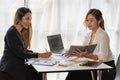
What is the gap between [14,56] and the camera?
265 cm

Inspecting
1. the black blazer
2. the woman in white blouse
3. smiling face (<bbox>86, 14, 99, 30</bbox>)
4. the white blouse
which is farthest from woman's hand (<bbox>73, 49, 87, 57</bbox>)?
the black blazer

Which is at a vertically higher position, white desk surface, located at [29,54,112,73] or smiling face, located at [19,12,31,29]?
smiling face, located at [19,12,31,29]

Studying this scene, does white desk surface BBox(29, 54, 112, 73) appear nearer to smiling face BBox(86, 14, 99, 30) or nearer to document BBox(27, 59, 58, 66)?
document BBox(27, 59, 58, 66)

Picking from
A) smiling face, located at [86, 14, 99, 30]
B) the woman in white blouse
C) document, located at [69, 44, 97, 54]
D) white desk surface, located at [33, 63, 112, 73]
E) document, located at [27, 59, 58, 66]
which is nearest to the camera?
white desk surface, located at [33, 63, 112, 73]

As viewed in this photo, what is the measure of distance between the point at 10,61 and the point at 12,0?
140 cm

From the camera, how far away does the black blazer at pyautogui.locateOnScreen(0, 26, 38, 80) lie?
2.58m


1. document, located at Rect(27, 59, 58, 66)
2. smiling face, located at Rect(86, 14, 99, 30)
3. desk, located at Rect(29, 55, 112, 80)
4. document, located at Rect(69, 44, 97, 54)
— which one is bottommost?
desk, located at Rect(29, 55, 112, 80)

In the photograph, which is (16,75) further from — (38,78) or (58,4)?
(58,4)

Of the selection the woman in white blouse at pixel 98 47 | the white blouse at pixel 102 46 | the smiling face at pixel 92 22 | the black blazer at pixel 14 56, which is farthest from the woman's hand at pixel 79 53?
the black blazer at pixel 14 56

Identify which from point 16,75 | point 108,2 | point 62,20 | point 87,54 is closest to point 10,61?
point 16,75

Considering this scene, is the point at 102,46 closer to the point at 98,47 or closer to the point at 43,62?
the point at 98,47

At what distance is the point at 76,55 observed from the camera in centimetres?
276

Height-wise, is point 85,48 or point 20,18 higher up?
point 20,18

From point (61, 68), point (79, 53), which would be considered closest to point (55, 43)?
point (79, 53)
